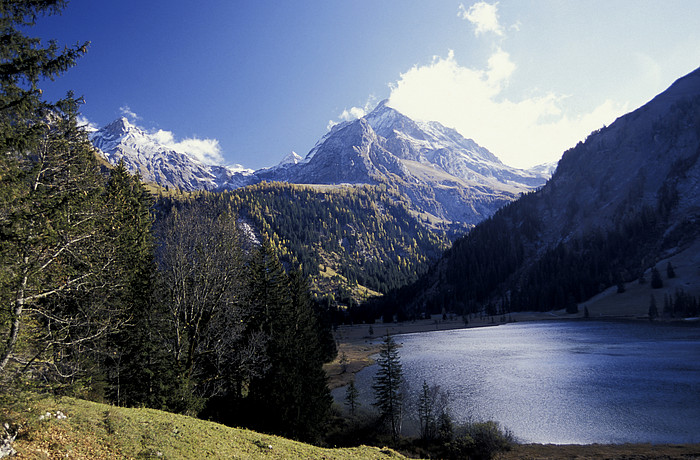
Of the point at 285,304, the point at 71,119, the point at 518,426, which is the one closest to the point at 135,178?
the point at 285,304

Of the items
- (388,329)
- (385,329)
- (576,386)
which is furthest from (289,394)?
(385,329)

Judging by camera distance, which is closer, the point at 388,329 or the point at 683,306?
the point at 683,306

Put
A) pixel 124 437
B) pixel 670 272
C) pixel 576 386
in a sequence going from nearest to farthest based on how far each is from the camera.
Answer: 1. pixel 124 437
2. pixel 576 386
3. pixel 670 272

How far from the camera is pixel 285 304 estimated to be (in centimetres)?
4378

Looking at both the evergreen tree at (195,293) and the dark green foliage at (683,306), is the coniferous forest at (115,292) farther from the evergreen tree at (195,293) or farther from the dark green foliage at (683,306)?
the dark green foliage at (683,306)

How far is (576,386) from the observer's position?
51.3 meters

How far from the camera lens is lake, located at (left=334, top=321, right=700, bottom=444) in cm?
3731

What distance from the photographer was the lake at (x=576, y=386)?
122ft

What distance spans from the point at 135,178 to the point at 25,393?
133ft

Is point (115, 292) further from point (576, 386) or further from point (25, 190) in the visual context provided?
point (576, 386)

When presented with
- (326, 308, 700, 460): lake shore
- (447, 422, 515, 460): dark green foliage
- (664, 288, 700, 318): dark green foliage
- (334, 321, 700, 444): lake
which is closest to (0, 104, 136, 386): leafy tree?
(447, 422, 515, 460): dark green foliage

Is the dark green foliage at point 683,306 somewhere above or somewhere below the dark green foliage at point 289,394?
below

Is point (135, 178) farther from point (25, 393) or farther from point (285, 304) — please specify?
point (25, 393)

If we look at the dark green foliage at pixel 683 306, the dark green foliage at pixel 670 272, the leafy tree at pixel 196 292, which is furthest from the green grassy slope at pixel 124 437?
the dark green foliage at pixel 670 272
